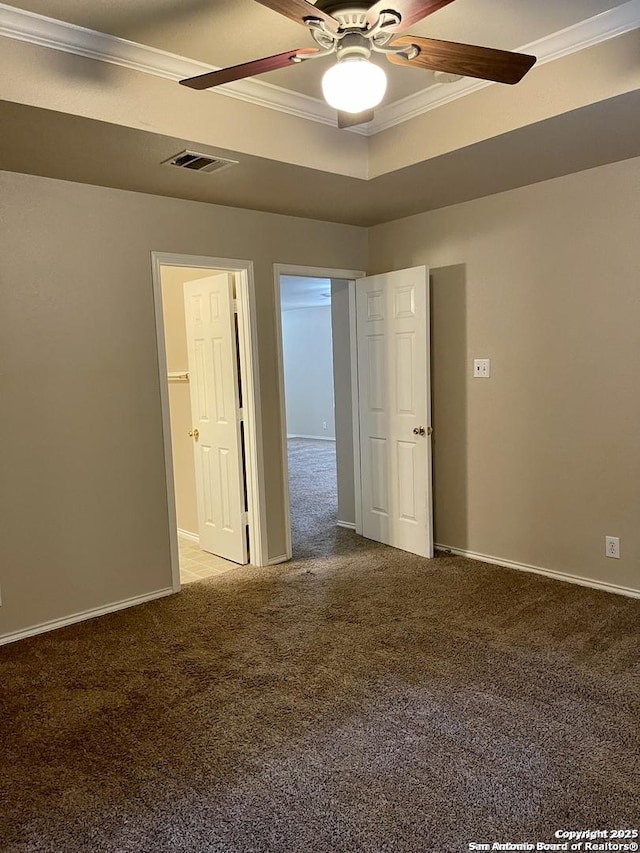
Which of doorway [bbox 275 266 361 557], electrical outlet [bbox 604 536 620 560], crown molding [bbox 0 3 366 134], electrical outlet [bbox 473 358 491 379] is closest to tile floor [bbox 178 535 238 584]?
doorway [bbox 275 266 361 557]

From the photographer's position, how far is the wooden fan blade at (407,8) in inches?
63.8

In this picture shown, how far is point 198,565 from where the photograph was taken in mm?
4328

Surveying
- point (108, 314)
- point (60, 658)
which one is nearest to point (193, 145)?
point (108, 314)

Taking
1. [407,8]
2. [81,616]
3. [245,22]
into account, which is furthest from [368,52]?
[81,616]

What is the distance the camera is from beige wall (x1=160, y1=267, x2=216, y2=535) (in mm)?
4703

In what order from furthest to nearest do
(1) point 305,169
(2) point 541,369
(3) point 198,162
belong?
(2) point 541,369 < (1) point 305,169 < (3) point 198,162

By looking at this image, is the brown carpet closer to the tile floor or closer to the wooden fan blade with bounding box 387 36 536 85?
the tile floor

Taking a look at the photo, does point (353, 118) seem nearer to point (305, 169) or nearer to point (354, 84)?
point (354, 84)

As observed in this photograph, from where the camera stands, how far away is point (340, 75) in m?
1.85

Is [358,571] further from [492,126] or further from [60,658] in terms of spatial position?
[492,126]

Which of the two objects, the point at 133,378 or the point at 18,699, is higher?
the point at 133,378

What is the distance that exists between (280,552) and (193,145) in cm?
→ 266

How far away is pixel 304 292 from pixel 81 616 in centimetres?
620

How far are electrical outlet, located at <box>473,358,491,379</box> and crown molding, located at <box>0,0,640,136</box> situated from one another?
61.8 inches
